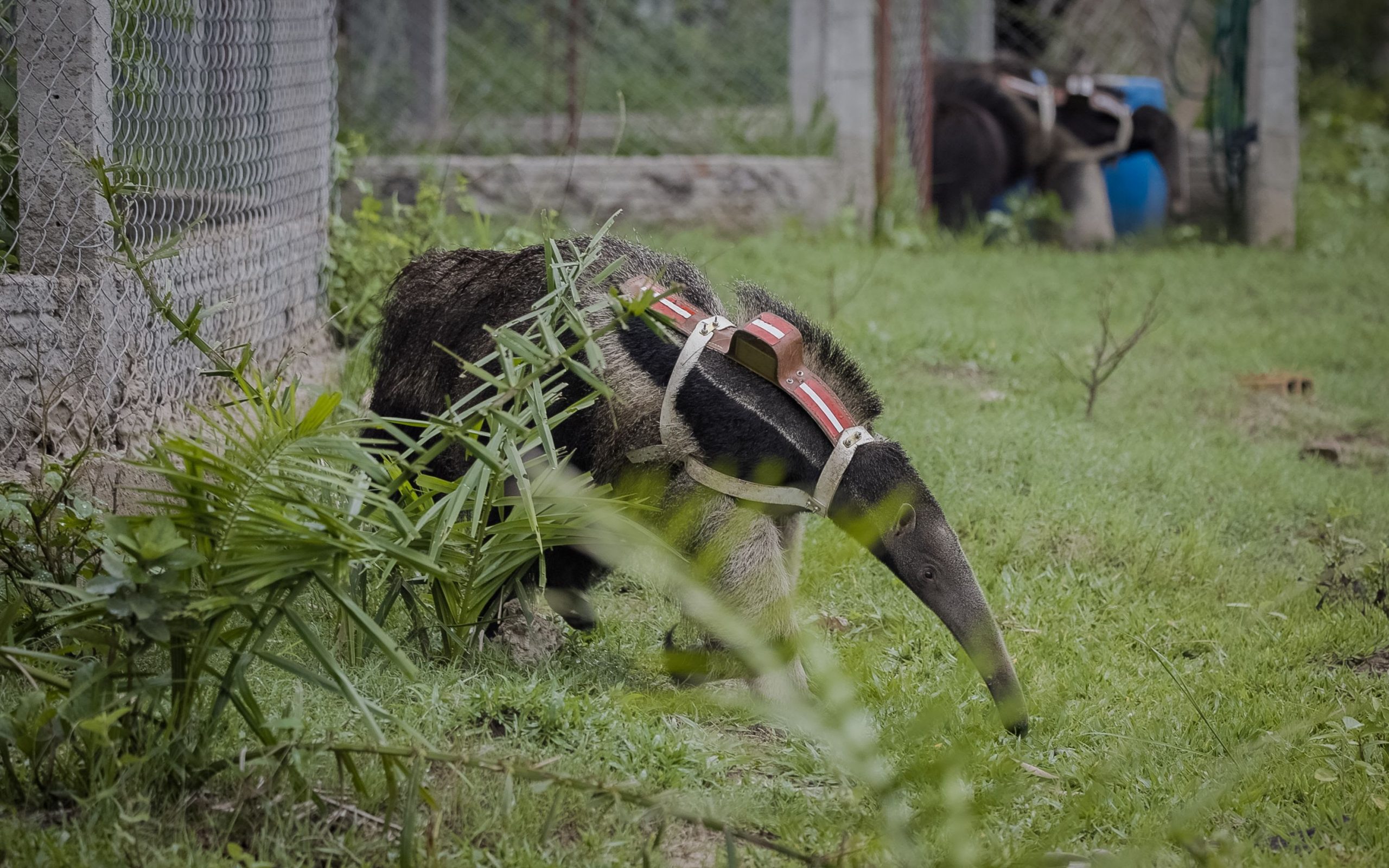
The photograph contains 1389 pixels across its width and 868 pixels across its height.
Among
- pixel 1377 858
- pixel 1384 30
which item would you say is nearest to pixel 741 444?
pixel 1377 858

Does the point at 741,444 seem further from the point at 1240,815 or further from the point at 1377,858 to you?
the point at 1377,858

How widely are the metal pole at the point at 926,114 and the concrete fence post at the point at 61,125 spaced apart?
A: 704 cm

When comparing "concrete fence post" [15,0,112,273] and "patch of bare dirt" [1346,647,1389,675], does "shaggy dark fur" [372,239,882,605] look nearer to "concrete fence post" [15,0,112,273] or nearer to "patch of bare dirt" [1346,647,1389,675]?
"concrete fence post" [15,0,112,273]

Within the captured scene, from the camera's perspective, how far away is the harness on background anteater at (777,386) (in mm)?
3078

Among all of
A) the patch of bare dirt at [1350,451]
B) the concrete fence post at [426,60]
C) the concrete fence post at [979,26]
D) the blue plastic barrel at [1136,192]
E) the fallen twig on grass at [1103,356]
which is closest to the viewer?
the patch of bare dirt at [1350,451]

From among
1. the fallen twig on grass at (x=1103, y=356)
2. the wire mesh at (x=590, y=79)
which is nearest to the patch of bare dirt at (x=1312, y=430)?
the fallen twig on grass at (x=1103, y=356)

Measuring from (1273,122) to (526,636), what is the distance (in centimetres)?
857

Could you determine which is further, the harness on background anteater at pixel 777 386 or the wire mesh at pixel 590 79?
the wire mesh at pixel 590 79

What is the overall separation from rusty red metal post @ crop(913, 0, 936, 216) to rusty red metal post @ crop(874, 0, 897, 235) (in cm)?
34

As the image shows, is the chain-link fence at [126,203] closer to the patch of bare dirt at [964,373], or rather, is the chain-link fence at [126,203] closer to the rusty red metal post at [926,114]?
the patch of bare dirt at [964,373]

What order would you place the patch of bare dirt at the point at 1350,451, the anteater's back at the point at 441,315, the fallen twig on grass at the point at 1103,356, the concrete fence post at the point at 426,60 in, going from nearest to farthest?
the anteater's back at the point at 441,315, the patch of bare dirt at the point at 1350,451, the fallen twig on grass at the point at 1103,356, the concrete fence post at the point at 426,60

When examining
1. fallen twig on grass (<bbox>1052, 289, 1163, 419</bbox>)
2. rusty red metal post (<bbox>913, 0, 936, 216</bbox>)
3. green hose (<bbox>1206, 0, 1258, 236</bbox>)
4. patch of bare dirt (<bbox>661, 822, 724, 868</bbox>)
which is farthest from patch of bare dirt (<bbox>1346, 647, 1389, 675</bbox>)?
green hose (<bbox>1206, 0, 1258, 236</bbox>)

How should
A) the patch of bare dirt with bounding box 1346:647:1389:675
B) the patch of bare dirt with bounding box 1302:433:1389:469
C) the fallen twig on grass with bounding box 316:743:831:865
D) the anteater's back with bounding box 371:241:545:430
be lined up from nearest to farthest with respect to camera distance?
the fallen twig on grass with bounding box 316:743:831:865 → the anteater's back with bounding box 371:241:545:430 → the patch of bare dirt with bounding box 1346:647:1389:675 → the patch of bare dirt with bounding box 1302:433:1389:469

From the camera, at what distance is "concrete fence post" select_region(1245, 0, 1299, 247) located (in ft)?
31.7
